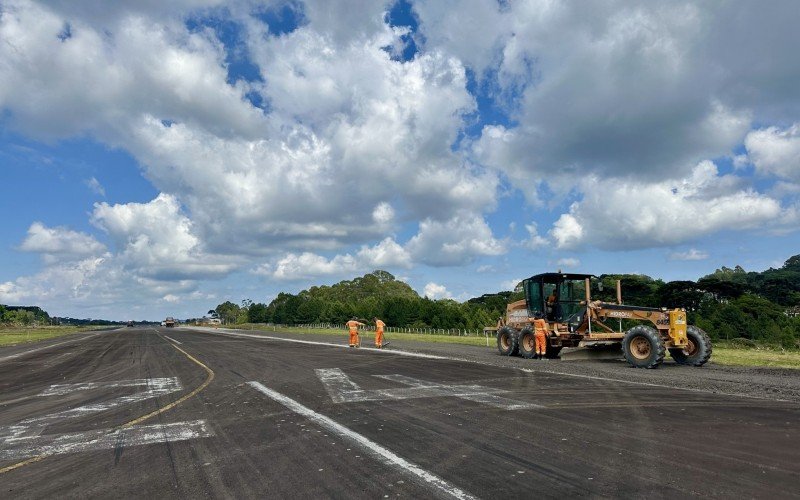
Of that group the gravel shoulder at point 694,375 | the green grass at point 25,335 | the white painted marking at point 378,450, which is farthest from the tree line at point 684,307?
the green grass at point 25,335

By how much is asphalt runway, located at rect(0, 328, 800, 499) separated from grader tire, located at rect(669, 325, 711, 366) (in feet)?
16.9

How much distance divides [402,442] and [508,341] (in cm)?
1456

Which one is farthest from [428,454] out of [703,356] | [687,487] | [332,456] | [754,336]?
[754,336]

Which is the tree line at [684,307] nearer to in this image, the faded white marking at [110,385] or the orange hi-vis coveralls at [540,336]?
the orange hi-vis coveralls at [540,336]

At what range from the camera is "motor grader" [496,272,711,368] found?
15.1 m

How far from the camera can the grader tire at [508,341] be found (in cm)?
2012

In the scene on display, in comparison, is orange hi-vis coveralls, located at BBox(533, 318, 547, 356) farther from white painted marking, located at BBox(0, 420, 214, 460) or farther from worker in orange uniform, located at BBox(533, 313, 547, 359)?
white painted marking, located at BBox(0, 420, 214, 460)

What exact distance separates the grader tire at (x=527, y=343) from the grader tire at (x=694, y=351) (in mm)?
4464

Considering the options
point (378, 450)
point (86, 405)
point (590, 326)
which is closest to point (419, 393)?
point (378, 450)

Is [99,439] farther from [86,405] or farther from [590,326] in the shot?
[590,326]

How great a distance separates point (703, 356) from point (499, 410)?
986 cm

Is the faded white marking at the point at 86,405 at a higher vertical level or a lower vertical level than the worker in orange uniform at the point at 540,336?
lower

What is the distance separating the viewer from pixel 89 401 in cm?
1096

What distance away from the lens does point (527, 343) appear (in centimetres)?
1895
